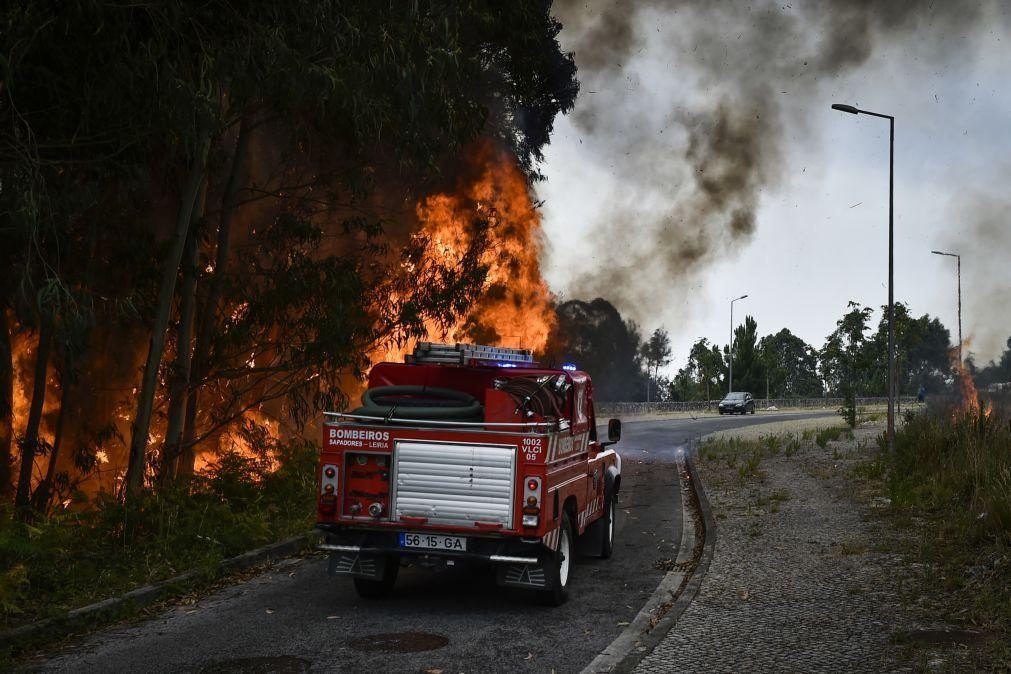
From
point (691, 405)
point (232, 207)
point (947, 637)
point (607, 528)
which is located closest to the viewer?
point (947, 637)

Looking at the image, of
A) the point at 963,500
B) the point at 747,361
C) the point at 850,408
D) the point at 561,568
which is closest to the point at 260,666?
the point at 561,568

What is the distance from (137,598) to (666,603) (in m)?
4.62

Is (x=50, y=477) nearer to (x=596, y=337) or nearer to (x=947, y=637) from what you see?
(x=947, y=637)

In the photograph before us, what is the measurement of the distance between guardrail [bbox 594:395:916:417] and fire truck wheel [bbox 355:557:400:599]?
119ft

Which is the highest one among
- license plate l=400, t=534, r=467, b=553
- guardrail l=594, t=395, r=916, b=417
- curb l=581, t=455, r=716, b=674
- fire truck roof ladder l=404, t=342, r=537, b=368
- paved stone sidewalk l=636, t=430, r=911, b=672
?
fire truck roof ladder l=404, t=342, r=537, b=368

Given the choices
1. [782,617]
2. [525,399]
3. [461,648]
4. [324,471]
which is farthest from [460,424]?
[782,617]

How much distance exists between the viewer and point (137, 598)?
7.90 m

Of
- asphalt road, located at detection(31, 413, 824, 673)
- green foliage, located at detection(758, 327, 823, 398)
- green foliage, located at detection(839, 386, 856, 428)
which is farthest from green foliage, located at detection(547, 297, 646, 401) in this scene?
green foliage, located at detection(758, 327, 823, 398)

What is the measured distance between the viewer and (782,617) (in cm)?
726

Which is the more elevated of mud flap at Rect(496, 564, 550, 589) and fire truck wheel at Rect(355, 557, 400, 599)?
mud flap at Rect(496, 564, 550, 589)

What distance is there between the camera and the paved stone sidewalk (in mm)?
6145

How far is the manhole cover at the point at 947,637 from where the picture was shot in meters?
6.37

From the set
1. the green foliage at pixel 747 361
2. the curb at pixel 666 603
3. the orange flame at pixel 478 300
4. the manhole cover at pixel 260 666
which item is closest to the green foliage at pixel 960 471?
the curb at pixel 666 603

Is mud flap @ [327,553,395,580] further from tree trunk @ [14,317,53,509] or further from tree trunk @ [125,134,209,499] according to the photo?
tree trunk @ [14,317,53,509]
